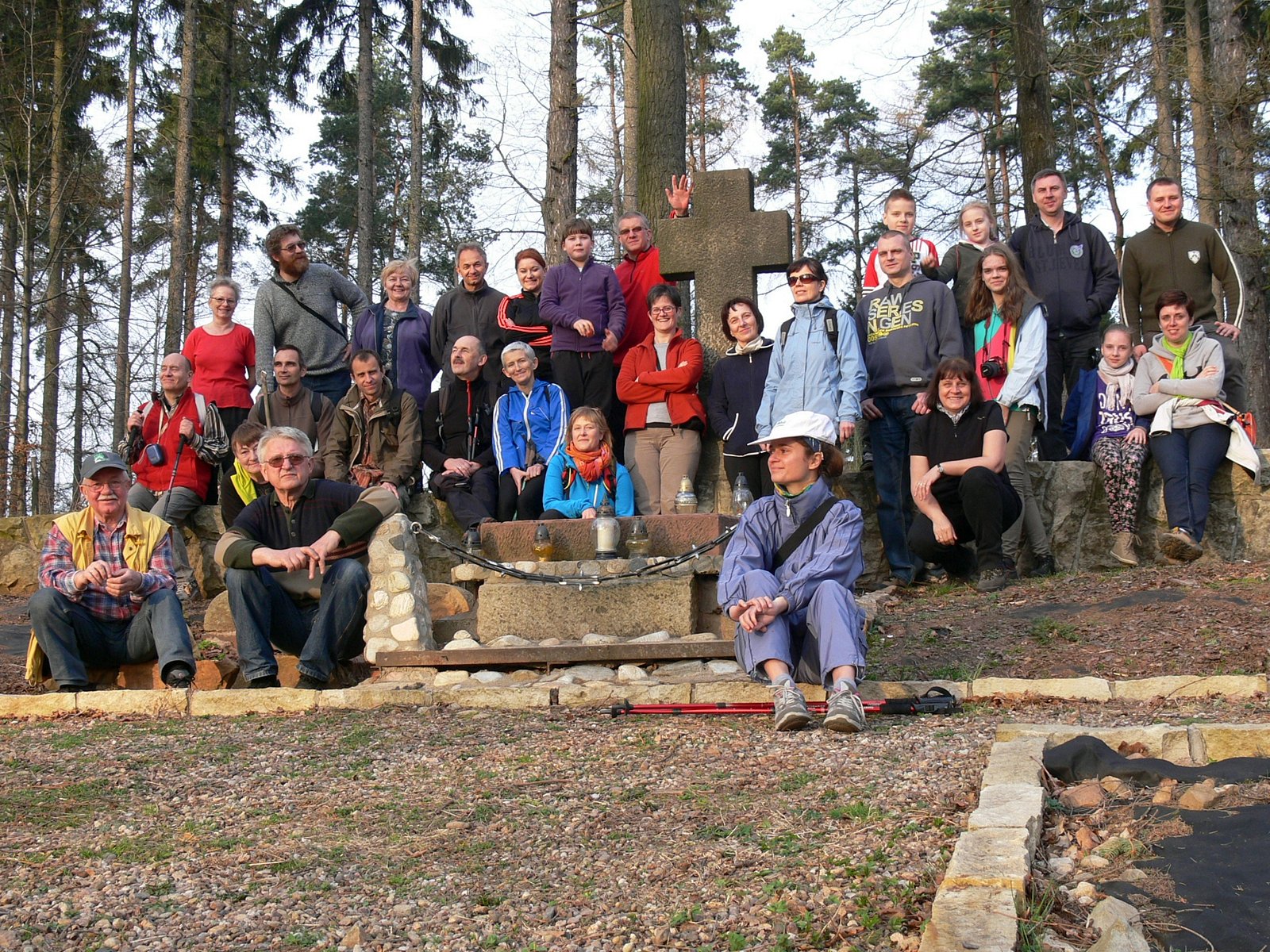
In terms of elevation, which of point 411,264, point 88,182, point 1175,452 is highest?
point 88,182

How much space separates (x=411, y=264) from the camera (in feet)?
31.5

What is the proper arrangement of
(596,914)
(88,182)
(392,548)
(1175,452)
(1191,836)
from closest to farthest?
(596,914), (1191,836), (392,548), (1175,452), (88,182)

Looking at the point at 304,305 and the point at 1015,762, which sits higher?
the point at 304,305

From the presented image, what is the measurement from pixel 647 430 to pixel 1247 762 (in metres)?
4.87

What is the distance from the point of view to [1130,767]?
13.0 feet

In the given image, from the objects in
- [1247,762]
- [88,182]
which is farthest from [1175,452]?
[88,182]

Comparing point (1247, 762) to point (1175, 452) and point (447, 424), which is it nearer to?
point (1175, 452)

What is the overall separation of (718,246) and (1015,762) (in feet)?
18.1

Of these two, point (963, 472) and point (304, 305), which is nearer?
point (963, 472)

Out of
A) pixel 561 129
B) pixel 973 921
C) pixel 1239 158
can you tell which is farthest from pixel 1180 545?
pixel 1239 158

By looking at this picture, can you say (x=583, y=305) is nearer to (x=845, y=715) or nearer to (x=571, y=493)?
(x=571, y=493)

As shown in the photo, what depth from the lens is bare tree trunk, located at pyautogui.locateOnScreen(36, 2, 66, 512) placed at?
1795 cm

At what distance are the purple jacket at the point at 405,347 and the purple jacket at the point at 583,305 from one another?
3.62ft

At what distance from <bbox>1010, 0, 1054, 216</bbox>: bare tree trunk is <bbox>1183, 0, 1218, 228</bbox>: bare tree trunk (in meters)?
3.54
